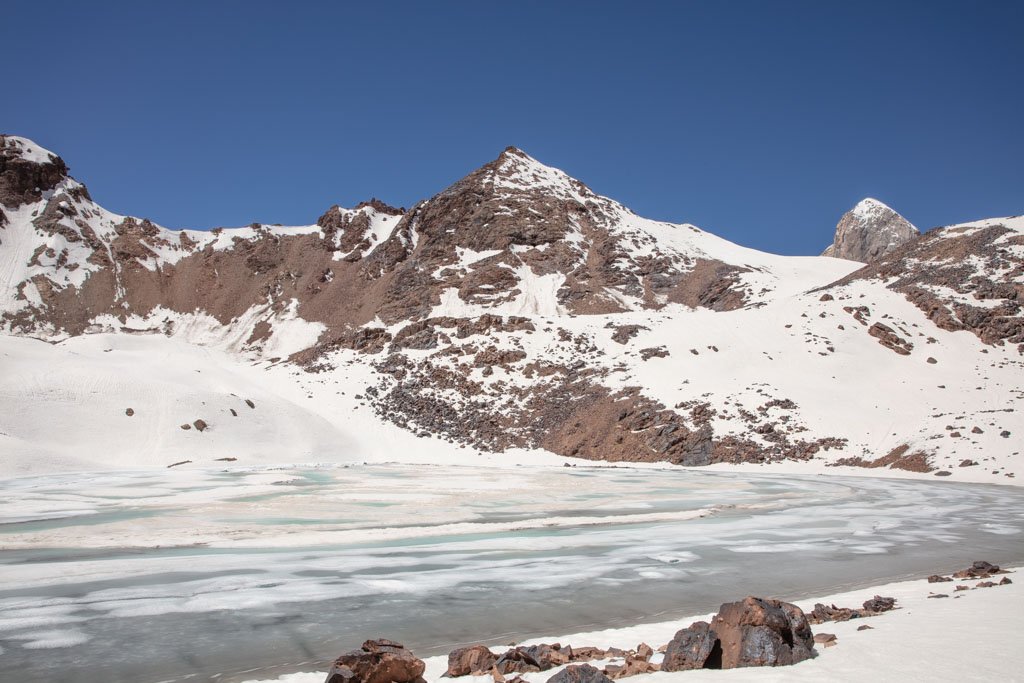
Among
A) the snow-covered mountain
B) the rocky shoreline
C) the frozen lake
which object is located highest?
the snow-covered mountain

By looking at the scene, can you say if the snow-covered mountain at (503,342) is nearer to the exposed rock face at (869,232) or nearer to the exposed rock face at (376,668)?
the exposed rock face at (869,232)

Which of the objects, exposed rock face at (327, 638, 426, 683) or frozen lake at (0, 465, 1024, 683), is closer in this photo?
exposed rock face at (327, 638, 426, 683)

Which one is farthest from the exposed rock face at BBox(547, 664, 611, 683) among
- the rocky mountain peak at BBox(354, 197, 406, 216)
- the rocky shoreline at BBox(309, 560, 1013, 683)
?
the rocky mountain peak at BBox(354, 197, 406, 216)

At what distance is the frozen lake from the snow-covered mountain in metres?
11.5

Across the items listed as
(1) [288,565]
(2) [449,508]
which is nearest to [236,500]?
(2) [449,508]

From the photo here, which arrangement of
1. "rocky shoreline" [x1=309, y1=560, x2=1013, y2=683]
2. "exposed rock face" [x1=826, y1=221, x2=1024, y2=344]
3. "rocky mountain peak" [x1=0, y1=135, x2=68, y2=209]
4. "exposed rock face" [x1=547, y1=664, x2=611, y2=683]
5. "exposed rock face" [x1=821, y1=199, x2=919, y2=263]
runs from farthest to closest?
"exposed rock face" [x1=821, y1=199, x2=919, y2=263]
"rocky mountain peak" [x1=0, y1=135, x2=68, y2=209]
"exposed rock face" [x1=826, y1=221, x2=1024, y2=344]
"rocky shoreline" [x1=309, y1=560, x2=1013, y2=683]
"exposed rock face" [x1=547, y1=664, x2=611, y2=683]

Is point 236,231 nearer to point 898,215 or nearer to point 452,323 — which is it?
point 452,323

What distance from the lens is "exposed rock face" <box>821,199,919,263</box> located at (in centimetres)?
9281

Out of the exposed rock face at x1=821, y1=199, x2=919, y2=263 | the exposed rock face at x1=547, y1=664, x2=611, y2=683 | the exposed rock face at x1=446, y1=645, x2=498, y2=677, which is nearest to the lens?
the exposed rock face at x1=547, y1=664, x2=611, y2=683

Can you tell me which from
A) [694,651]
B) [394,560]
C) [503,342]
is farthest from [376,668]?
[503,342]

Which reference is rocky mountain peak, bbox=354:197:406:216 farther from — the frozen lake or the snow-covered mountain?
the frozen lake

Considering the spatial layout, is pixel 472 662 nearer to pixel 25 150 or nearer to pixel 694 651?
pixel 694 651

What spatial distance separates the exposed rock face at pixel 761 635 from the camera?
520cm

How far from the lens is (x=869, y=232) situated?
312 feet
